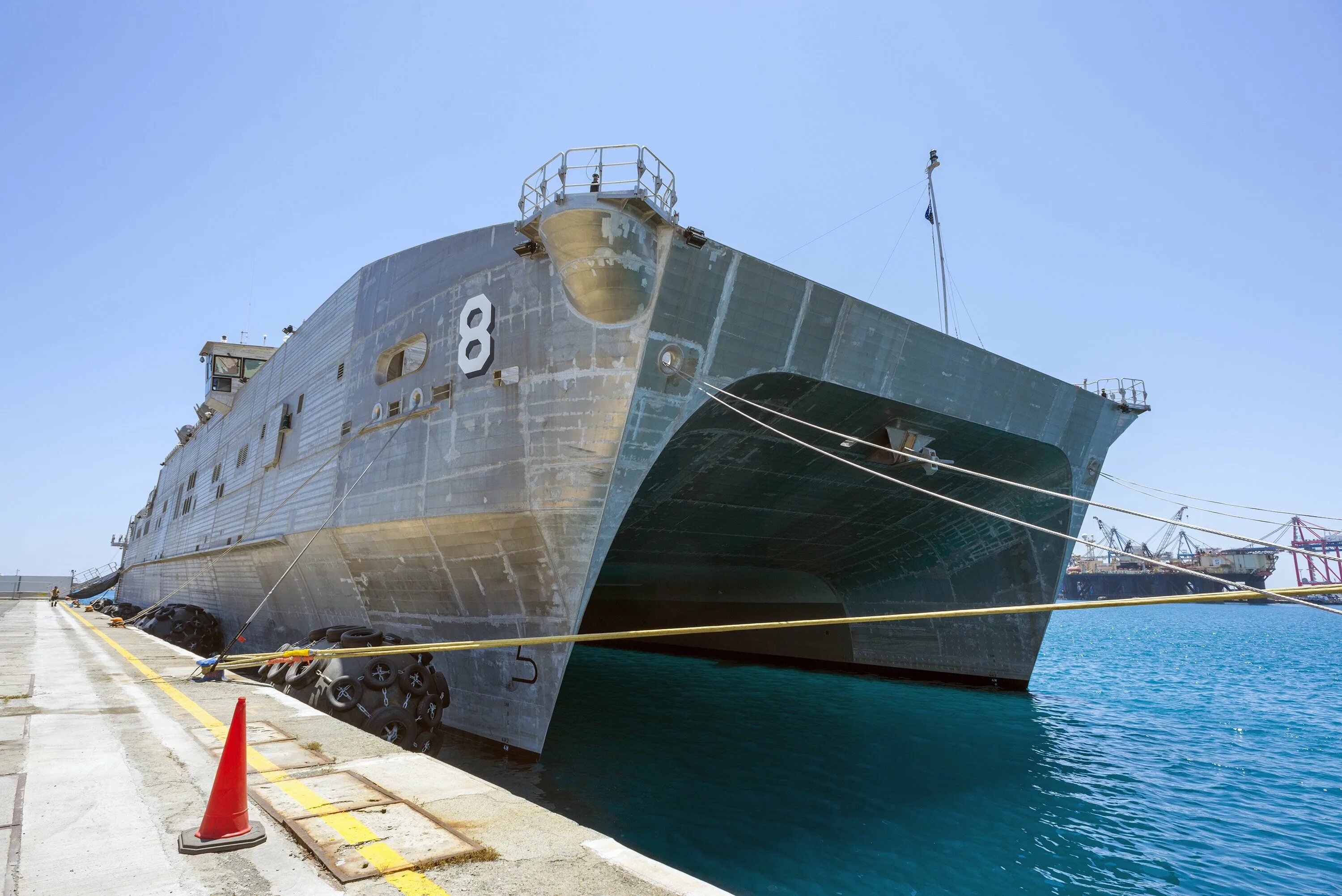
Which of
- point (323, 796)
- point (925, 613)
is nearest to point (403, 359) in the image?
point (323, 796)

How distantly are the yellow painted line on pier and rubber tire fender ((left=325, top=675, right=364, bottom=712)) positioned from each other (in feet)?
7.95

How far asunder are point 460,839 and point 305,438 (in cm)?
1659

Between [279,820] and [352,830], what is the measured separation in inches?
22.8

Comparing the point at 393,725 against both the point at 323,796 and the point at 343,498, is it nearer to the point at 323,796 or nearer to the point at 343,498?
the point at 323,796

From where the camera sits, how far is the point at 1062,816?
10.3m

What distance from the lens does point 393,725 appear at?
10711 mm

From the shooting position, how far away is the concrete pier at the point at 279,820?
3.84 metres

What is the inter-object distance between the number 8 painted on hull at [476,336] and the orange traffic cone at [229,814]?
8.65 meters

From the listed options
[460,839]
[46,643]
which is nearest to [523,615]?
[460,839]

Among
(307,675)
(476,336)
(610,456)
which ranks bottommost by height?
(307,675)

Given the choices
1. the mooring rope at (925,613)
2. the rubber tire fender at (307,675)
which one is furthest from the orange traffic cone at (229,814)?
the rubber tire fender at (307,675)

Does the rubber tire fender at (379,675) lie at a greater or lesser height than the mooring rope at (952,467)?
lesser

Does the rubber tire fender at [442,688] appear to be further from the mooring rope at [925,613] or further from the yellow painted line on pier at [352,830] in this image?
the yellow painted line on pier at [352,830]

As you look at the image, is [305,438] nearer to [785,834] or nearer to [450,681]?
[450,681]
